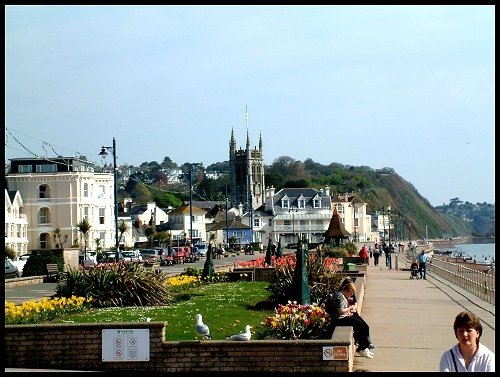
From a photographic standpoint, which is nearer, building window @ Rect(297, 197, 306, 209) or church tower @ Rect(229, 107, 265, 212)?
building window @ Rect(297, 197, 306, 209)

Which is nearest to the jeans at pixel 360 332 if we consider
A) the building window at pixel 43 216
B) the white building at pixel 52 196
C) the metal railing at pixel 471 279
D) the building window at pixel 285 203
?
the metal railing at pixel 471 279

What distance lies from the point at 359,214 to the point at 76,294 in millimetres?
141722

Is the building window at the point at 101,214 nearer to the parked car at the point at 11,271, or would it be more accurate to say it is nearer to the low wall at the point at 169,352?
the parked car at the point at 11,271

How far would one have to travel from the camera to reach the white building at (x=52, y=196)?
79.9 m

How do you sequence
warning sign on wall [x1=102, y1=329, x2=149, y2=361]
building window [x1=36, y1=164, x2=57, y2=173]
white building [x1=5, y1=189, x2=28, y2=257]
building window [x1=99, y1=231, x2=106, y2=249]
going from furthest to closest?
building window [x1=99, y1=231, x2=106, y2=249]
building window [x1=36, y1=164, x2=57, y2=173]
white building [x1=5, y1=189, x2=28, y2=257]
warning sign on wall [x1=102, y1=329, x2=149, y2=361]

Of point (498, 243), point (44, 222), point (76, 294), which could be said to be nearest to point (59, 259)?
point (76, 294)

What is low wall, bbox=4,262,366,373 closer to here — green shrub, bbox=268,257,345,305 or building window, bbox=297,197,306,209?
green shrub, bbox=268,257,345,305

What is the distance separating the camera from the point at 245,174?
177875 mm

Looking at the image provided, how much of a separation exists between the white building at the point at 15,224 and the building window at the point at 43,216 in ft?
10.4

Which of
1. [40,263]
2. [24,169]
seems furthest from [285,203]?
[40,263]

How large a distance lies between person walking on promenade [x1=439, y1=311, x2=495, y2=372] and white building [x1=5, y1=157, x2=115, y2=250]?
235 feet

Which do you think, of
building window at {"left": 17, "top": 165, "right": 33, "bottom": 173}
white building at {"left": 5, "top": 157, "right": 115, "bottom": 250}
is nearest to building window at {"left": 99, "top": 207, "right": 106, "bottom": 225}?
white building at {"left": 5, "top": 157, "right": 115, "bottom": 250}

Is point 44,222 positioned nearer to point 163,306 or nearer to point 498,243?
point 163,306

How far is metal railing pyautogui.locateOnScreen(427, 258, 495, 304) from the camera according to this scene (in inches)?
1174
